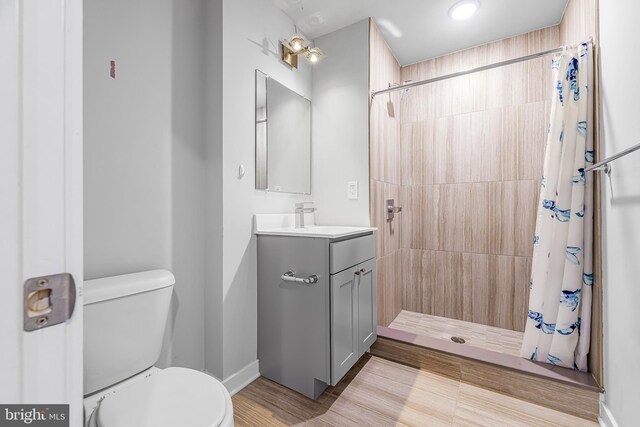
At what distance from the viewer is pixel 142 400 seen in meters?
0.91

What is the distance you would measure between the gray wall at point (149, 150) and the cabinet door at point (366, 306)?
94cm

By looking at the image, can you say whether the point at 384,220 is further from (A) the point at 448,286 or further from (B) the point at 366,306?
(A) the point at 448,286

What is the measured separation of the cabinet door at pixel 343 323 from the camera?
56.9 inches

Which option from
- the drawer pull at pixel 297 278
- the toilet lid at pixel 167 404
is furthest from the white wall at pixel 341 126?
the toilet lid at pixel 167 404

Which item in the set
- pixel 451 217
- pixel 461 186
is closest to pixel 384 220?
pixel 451 217

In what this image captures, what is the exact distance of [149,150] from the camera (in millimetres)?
1344

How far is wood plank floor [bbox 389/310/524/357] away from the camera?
2.03 meters

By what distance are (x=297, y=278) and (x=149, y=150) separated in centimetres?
99

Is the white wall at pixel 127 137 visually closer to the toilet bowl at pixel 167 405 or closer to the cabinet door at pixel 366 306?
the toilet bowl at pixel 167 405

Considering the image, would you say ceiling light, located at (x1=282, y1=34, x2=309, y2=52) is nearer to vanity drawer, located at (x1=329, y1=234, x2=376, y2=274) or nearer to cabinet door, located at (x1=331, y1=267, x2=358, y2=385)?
vanity drawer, located at (x1=329, y1=234, x2=376, y2=274)

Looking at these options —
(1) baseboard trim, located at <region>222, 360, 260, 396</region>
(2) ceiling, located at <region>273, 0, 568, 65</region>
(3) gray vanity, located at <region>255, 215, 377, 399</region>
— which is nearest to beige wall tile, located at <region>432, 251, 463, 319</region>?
(3) gray vanity, located at <region>255, 215, 377, 399</region>
